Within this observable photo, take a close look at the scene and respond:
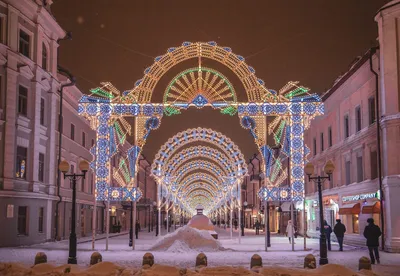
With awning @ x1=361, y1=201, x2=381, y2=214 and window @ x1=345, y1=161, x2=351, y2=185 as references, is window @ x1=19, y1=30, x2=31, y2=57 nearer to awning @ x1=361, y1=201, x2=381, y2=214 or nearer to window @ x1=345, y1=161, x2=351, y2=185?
awning @ x1=361, y1=201, x2=381, y2=214

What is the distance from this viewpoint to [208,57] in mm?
30406

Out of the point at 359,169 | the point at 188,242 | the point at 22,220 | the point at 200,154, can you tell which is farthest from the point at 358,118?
the point at 22,220

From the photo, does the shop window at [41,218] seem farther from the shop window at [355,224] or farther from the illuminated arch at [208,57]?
the shop window at [355,224]

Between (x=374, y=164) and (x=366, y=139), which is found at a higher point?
(x=366, y=139)

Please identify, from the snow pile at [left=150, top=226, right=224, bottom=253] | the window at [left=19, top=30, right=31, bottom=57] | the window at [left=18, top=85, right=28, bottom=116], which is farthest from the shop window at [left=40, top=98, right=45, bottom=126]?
the snow pile at [left=150, top=226, right=224, bottom=253]

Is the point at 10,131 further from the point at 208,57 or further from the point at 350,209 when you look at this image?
the point at 350,209

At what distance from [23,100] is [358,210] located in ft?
65.8

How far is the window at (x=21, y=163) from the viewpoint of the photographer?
3341 cm

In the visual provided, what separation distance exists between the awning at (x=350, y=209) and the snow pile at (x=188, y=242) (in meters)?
8.84

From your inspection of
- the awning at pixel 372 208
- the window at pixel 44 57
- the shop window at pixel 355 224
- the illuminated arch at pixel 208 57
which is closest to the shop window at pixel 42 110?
the window at pixel 44 57

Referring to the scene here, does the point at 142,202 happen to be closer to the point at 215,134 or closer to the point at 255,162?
the point at 255,162

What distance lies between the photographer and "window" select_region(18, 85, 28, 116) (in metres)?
33.8

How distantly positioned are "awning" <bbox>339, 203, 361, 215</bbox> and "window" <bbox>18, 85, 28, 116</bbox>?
64.4 ft

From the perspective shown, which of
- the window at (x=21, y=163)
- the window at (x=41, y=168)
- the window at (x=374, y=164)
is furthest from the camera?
the window at (x=41, y=168)
